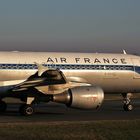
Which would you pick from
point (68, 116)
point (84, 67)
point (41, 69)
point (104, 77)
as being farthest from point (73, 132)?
point (104, 77)

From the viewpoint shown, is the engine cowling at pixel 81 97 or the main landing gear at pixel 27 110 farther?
the main landing gear at pixel 27 110

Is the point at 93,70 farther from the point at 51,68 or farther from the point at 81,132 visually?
the point at 81,132

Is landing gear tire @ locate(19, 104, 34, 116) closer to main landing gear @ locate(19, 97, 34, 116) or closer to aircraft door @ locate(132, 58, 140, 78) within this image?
main landing gear @ locate(19, 97, 34, 116)

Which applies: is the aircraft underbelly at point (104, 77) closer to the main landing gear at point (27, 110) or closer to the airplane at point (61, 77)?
the airplane at point (61, 77)

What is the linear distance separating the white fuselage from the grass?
6718mm

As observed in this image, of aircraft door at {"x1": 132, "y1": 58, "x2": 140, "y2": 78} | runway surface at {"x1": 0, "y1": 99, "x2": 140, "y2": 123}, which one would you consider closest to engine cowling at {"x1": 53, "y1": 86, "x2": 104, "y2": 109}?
runway surface at {"x1": 0, "y1": 99, "x2": 140, "y2": 123}

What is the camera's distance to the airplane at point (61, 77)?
69.3ft

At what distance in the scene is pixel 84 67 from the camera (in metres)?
24.2

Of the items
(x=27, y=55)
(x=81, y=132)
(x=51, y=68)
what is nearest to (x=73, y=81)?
(x=51, y=68)

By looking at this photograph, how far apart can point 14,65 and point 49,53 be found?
242 cm

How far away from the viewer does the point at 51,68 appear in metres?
23.2

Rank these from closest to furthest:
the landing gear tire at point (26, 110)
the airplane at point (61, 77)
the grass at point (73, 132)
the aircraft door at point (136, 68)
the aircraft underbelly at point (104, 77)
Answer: the grass at point (73, 132)
the airplane at point (61, 77)
the landing gear tire at point (26, 110)
the aircraft underbelly at point (104, 77)
the aircraft door at point (136, 68)

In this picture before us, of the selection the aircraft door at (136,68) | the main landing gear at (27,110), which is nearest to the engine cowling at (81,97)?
the main landing gear at (27,110)

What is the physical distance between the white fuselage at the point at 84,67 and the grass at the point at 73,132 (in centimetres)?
672
